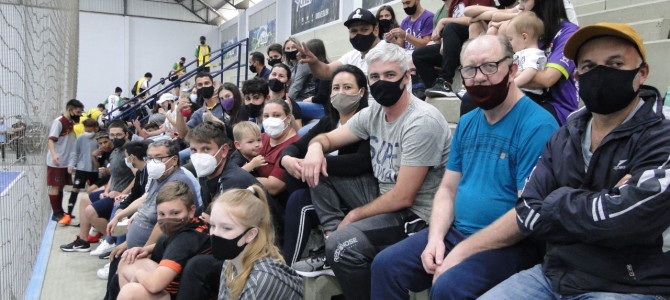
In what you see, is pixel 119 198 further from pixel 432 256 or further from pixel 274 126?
pixel 432 256

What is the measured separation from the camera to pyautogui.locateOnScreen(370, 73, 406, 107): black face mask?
2590mm

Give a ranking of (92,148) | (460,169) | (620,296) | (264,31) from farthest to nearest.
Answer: (264,31) < (92,148) < (460,169) < (620,296)

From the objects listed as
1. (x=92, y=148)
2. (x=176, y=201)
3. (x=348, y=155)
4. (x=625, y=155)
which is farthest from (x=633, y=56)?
(x=92, y=148)

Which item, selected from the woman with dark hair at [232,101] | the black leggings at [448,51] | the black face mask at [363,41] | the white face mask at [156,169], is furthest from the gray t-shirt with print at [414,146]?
the woman with dark hair at [232,101]

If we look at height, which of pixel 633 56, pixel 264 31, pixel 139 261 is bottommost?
pixel 139 261

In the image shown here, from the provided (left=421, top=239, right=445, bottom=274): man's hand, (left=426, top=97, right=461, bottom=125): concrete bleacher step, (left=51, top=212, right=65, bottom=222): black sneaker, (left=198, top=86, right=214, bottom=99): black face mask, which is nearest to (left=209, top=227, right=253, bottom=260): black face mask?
(left=421, top=239, right=445, bottom=274): man's hand

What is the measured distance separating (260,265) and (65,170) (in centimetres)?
568

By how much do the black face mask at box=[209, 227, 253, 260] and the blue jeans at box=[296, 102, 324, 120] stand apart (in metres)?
2.61

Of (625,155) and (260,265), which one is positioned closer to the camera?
(625,155)

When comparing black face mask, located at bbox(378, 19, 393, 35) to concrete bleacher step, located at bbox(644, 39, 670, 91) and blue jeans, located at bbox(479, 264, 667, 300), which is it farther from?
blue jeans, located at bbox(479, 264, 667, 300)

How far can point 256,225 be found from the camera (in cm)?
238

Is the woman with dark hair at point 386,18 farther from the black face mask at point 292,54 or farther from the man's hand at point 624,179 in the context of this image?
the man's hand at point 624,179

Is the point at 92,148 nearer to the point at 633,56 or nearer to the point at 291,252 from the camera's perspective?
the point at 291,252

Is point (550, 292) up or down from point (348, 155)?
down
